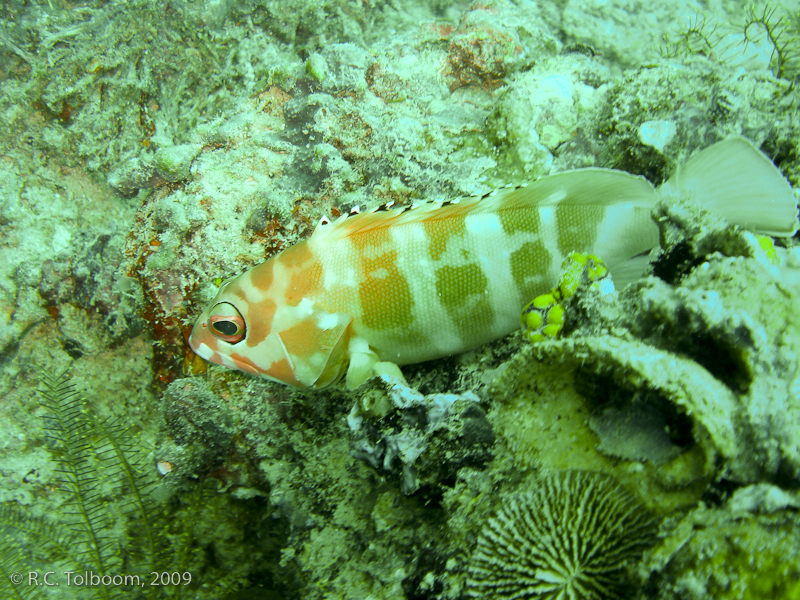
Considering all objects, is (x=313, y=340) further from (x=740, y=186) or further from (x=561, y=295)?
(x=740, y=186)

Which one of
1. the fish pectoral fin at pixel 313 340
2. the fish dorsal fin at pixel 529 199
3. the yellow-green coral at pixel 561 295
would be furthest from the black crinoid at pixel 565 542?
the fish dorsal fin at pixel 529 199

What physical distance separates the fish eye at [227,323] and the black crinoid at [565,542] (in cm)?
170

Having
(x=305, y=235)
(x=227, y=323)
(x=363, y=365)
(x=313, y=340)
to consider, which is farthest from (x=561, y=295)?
(x=227, y=323)

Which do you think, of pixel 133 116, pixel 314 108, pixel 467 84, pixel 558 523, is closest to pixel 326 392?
pixel 558 523

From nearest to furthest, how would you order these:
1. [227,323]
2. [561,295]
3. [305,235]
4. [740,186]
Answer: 1. [561,295]
2. [740,186]
3. [227,323]
4. [305,235]

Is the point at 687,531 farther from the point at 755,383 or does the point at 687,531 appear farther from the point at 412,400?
the point at 412,400

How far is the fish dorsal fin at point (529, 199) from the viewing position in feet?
7.82

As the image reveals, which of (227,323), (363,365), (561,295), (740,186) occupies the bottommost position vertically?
(363,365)

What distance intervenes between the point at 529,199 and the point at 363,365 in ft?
4.54

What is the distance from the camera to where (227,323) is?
2389mm

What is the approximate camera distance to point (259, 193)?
2.78 m

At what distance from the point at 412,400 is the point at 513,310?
3.24 feet

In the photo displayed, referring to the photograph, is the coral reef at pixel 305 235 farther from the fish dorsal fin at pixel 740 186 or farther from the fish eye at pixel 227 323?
the fish eye at pixel 227 323

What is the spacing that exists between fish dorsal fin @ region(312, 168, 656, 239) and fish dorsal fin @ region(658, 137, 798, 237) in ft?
0.64
